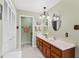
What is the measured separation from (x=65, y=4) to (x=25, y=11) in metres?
3.15

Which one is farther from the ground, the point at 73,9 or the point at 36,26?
the point at 73,9

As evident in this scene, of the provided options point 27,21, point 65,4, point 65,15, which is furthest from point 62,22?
point 27,21

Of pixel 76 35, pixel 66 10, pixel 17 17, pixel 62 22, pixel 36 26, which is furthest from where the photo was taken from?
pixel 36 26

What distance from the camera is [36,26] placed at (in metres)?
6.20

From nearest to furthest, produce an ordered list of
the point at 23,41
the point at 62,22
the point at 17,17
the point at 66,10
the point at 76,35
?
the point at 76,35 → the point at 66,10 → the point at 62,22 → the point at 17,17 → the point at 23,41

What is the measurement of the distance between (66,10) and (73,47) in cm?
130

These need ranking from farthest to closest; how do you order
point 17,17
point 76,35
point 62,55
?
point 17,17 < point 76,35 < point 62,55

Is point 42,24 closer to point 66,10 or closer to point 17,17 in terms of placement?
point 17,17

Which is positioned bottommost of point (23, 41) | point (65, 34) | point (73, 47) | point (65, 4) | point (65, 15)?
point (23, 41)

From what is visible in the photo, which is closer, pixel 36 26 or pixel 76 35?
pixel 76 35

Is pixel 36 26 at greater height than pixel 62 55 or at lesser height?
greater

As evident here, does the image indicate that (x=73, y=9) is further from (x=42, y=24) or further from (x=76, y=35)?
(x=42, y=24)

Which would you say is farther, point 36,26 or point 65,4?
point 36,26

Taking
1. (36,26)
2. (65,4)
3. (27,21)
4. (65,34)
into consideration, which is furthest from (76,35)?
(27,21)
